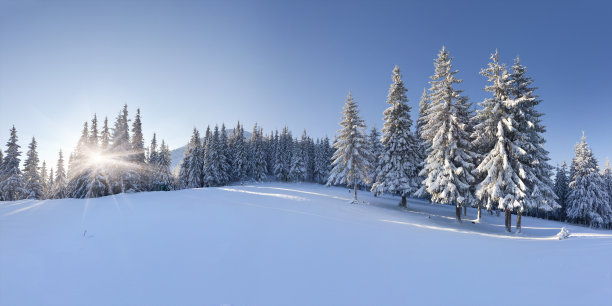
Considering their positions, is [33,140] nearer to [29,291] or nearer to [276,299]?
[29,291]

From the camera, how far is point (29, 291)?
5.21 meters

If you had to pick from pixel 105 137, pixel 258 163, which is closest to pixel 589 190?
pixel 258 163

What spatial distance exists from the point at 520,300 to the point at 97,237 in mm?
13191

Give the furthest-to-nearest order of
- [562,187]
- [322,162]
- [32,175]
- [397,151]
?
[322,162] → [562,187] → [32,175] → [397,151]

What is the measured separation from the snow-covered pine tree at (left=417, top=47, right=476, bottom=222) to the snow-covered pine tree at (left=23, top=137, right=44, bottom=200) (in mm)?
55805

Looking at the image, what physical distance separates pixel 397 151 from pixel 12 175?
5271 centimetres

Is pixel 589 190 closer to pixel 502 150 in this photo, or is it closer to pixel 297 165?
pixel 502 150

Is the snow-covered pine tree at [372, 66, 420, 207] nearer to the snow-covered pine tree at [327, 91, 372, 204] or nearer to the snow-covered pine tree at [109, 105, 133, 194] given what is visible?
the snow-covered pine tree at [327, 91, 372, 204]

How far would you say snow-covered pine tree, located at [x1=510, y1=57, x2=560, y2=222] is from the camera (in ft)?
60.4

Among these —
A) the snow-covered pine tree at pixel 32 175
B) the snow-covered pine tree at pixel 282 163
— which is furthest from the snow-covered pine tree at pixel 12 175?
the snow-covered pine tree at pixel 282 163

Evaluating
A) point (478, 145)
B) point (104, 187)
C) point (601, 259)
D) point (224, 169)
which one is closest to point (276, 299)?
point (601, 259)

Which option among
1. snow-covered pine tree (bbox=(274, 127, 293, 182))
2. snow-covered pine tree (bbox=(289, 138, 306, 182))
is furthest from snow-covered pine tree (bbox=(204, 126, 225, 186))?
snow-covered pine tree (bbox=(289, 138, 306, 182))

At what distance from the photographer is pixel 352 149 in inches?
1030

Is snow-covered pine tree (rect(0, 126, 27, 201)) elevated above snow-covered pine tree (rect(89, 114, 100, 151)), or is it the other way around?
snow-covered pine tree (rect(89, 114, 100, 151))
